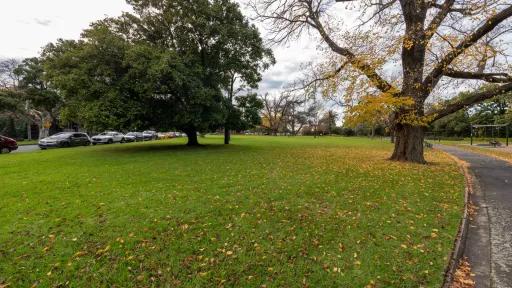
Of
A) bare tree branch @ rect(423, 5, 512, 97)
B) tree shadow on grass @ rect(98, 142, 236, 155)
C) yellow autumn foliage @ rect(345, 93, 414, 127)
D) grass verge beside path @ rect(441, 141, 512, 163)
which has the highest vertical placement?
bare tree branch @ rect(423, 5, 512, 97)

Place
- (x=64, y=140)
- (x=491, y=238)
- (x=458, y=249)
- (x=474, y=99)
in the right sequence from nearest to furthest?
(x=458, y=249) < (x=491, y=238) < (x=474, y=99) < (x=64, y=140)

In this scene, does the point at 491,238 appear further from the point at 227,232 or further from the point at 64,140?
the point at 64,140

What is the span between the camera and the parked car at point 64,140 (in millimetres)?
25138

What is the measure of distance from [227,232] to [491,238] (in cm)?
472

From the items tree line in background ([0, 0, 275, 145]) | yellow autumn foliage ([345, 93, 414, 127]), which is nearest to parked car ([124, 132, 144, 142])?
tree line in background ([0, 0, 275, 145])

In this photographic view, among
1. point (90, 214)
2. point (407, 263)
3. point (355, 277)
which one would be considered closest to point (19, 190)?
point (90, 214)

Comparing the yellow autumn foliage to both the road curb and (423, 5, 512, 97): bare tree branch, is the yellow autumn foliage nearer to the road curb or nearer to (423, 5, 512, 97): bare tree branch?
(423, 5, 512, 97): bare tree branch

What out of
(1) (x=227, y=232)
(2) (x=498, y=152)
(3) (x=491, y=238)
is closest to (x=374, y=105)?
(3) (x=491, y=238)

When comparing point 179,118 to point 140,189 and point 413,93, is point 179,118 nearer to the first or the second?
point 140,189

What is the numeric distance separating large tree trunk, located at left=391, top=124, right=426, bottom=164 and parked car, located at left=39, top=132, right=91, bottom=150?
27.4m

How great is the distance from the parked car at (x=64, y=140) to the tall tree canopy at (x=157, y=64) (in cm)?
917

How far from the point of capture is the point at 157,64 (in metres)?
15.7

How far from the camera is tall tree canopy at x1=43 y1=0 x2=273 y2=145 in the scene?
16062 millimetres

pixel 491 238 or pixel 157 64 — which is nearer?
pixel 491 238
